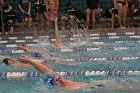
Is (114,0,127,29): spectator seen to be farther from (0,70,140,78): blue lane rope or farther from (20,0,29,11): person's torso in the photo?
(0,70,140,78): blue lane rope

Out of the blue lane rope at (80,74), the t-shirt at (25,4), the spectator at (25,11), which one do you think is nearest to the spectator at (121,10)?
the spectator at (25,11)

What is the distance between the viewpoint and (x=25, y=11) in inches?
594

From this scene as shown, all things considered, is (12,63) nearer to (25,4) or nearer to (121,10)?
(121,10)

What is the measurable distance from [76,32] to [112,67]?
19.9ft

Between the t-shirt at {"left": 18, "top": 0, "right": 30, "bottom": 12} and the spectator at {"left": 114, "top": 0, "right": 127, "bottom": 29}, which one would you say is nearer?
the spectator at {"left": 114, "top": 0, "right": 127, "bottom": 29}

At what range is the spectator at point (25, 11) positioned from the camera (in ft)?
46.4

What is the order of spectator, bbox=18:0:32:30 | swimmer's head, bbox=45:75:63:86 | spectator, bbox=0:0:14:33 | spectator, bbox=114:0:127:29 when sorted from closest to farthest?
swimmer's head, bbox=45:75:63:86 → spectator, bbox=114:0:127:29 → spectator, bbox=0:0:14:33 → spectator, bbox=18:0:32:30

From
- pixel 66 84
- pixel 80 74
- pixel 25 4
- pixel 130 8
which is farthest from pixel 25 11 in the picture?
pixel 66 84

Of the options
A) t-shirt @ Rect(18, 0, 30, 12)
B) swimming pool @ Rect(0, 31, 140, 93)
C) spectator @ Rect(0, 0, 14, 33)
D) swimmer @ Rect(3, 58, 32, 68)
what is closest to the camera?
swimming pool @ Rect(0, 31, 140, 93)

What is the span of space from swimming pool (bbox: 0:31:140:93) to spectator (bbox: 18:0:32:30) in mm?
2204

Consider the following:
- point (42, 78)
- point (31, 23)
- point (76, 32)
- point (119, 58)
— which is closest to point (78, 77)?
point (42, 78)

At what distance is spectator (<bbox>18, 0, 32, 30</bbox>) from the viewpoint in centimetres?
1413

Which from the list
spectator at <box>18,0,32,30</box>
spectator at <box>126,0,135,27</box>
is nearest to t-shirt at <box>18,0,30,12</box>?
spectator at <box>18,0,32,30</box>

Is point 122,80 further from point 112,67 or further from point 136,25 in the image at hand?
point 136,25
